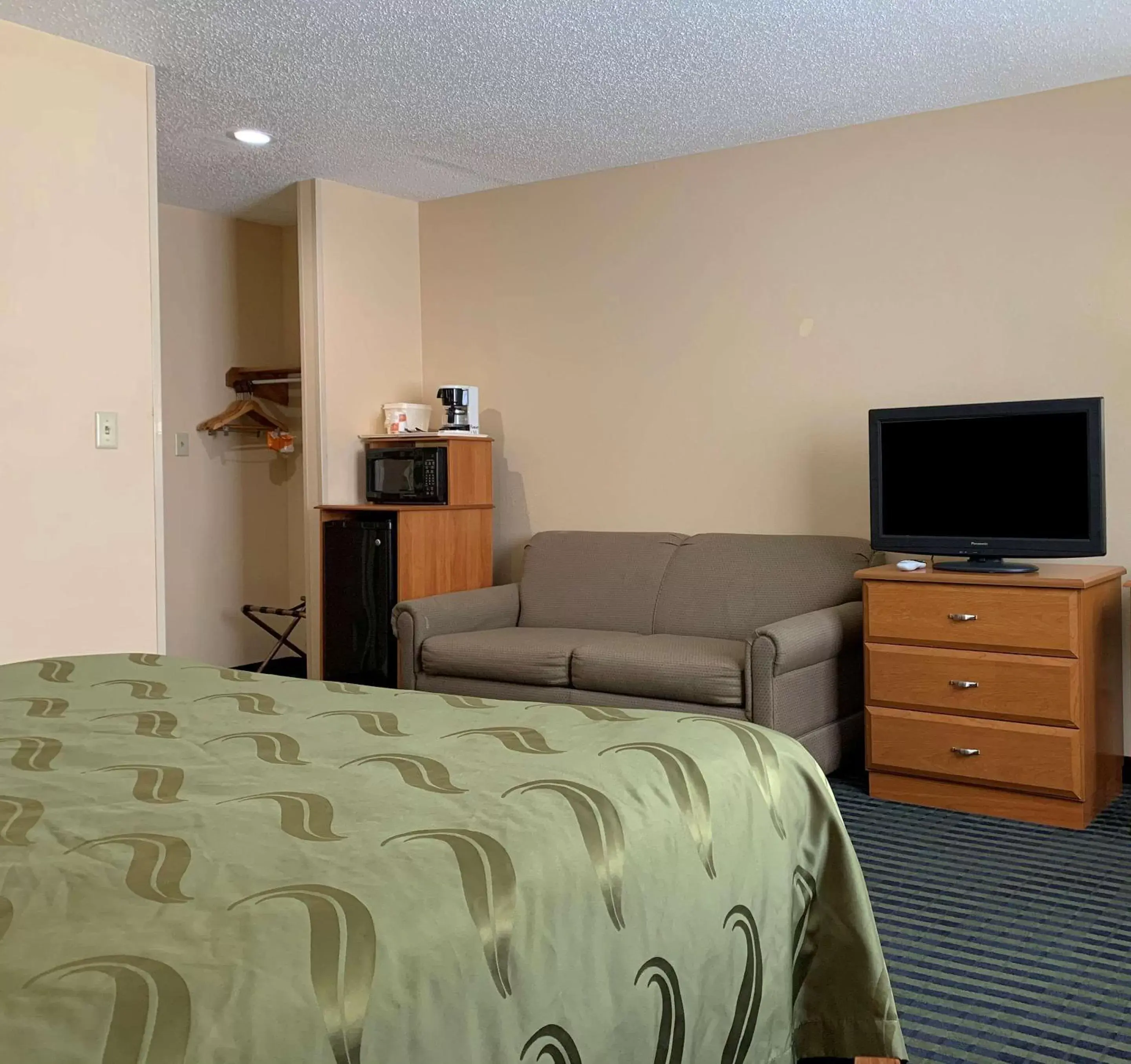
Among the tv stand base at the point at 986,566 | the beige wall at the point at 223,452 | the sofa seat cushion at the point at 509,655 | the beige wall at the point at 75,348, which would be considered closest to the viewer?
the beige wall at the point at 75,348

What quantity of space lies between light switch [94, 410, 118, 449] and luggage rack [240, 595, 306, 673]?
6.74 ft

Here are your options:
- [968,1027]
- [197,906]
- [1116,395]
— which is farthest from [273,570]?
[197,906]

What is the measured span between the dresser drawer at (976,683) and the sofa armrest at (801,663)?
0.62ft

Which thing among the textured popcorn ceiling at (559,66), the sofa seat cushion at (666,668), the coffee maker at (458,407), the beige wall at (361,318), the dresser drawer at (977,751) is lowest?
the dresser drawer at (977,751)

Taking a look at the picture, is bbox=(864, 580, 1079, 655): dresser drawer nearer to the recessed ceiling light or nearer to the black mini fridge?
the black mini fridge

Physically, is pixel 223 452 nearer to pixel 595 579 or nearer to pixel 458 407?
pixel 458 407

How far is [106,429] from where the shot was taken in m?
3.86

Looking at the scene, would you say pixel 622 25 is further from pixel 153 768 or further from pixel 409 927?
pixel 409 927

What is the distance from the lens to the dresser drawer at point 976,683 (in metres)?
3.53

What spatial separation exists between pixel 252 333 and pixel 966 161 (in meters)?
3.87

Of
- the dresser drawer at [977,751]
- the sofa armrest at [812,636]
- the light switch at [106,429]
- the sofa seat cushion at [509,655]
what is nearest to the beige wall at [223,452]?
the sofa seat cushion at [509,655]

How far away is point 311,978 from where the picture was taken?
3.17 feet

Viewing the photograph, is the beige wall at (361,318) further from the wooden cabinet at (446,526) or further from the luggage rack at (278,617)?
the luggage rack at (278,617)

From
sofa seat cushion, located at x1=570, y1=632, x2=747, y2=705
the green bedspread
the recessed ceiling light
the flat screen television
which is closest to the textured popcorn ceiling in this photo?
the recessed ceiling light
